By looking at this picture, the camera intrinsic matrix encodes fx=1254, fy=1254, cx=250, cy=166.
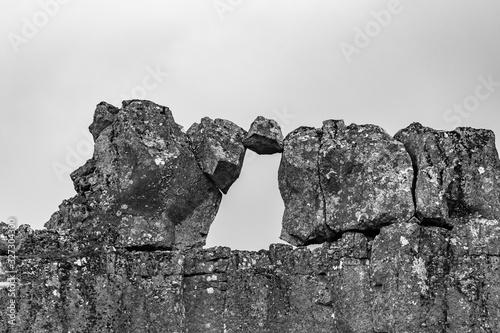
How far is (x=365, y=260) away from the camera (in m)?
22.6

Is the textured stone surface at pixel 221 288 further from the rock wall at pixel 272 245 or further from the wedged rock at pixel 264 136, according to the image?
the wedged rock at pixel 264 136

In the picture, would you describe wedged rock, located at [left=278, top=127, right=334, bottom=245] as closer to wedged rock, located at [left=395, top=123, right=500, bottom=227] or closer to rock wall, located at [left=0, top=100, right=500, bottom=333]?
rock wall, located at [left=0, top=100, right=500, bottom=333]

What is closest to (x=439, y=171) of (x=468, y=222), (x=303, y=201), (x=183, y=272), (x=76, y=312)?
(x=468, y=222)

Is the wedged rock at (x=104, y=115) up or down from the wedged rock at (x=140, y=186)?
up

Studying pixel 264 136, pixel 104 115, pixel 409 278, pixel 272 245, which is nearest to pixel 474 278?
pixel 409 278

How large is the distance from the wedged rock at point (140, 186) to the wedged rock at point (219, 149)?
0.63 feet

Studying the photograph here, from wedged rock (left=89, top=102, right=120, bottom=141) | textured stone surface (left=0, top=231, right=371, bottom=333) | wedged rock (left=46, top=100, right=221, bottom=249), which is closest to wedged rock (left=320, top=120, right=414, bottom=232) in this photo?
textured stone surface (left=0, top=231, right=371, bottom=333)

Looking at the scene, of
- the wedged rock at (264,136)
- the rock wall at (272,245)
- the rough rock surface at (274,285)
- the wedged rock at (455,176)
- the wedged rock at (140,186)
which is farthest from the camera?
the wedged rock at (264,136)

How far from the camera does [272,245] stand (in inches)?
915

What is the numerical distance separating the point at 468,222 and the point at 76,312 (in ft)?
23.5

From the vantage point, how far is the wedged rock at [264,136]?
23.7 m

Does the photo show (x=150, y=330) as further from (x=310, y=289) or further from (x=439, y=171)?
(x=439, y=171)

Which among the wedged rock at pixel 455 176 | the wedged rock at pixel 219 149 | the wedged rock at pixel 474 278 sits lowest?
the wedged rock at pixel 474 278

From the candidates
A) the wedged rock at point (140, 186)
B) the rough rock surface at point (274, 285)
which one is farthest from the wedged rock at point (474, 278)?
the wedged rock at point (140, 186)
